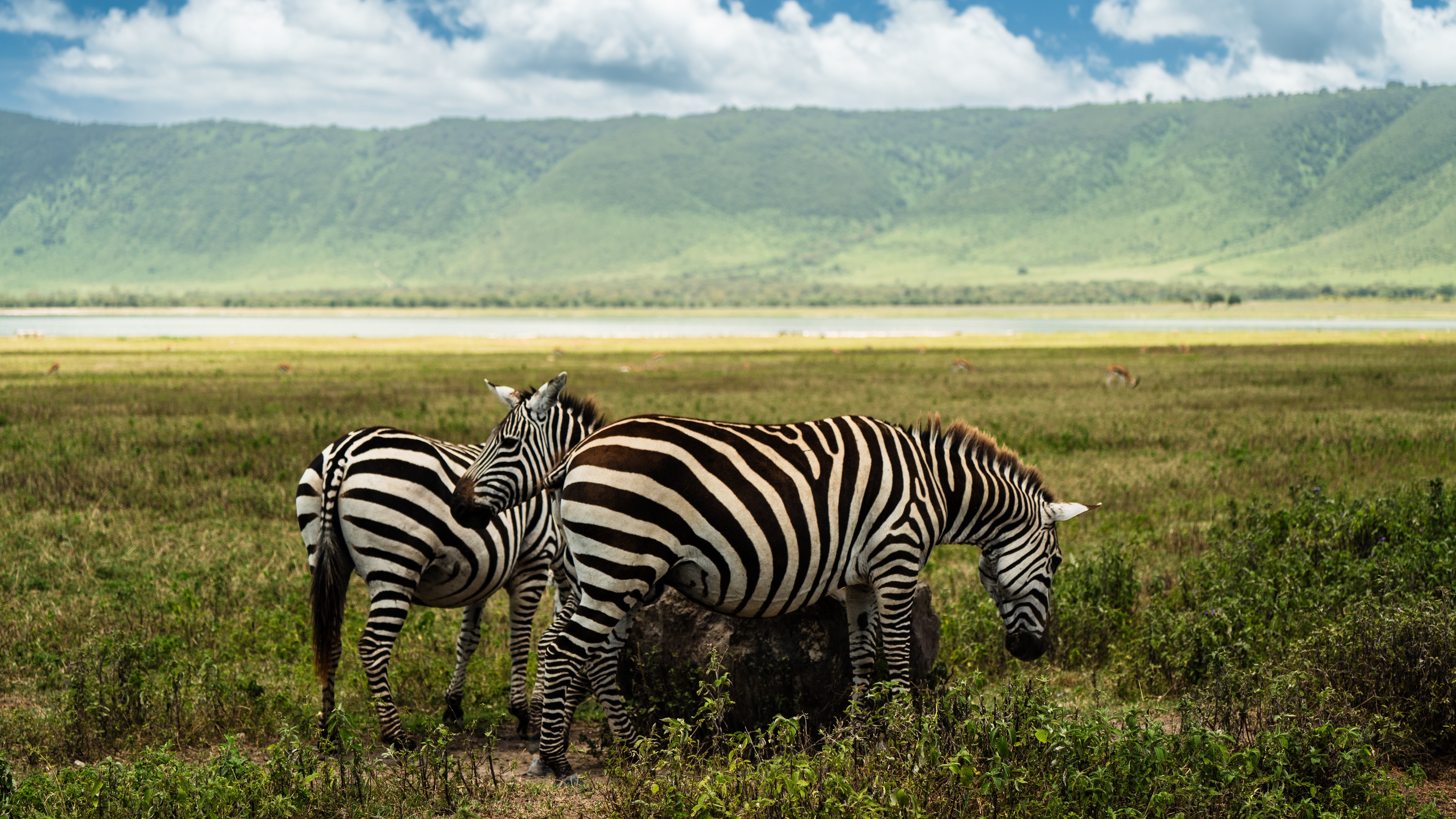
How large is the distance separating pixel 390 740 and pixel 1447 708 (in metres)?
6.78

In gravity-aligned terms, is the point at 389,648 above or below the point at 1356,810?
above

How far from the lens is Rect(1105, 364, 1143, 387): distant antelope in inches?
1459

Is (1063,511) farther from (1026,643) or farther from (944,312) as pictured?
(944,312)

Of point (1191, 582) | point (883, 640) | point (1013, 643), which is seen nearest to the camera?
point (883, 640)

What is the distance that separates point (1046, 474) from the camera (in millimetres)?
18547

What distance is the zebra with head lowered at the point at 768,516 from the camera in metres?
5.95

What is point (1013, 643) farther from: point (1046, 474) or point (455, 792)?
point (1046, 474)

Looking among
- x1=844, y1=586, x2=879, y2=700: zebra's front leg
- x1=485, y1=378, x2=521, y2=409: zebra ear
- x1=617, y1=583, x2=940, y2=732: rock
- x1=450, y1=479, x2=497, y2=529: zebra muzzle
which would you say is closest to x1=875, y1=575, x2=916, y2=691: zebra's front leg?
x1=844, y1=586, x2=879, y2=700: zebra's front leg

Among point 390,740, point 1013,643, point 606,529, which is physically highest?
point 606,529

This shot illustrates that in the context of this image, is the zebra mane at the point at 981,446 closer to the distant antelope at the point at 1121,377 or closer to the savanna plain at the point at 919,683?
the savanna plain at the point at 919,683

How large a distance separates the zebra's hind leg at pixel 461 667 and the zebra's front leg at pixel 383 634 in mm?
873

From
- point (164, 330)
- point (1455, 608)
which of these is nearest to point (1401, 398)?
point (1455, 608)

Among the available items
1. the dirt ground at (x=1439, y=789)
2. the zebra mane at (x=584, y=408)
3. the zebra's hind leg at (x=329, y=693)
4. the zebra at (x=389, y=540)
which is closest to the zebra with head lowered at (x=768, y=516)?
the zebra mane at (x=584, y=408)

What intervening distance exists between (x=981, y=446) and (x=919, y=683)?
65.2 inches
